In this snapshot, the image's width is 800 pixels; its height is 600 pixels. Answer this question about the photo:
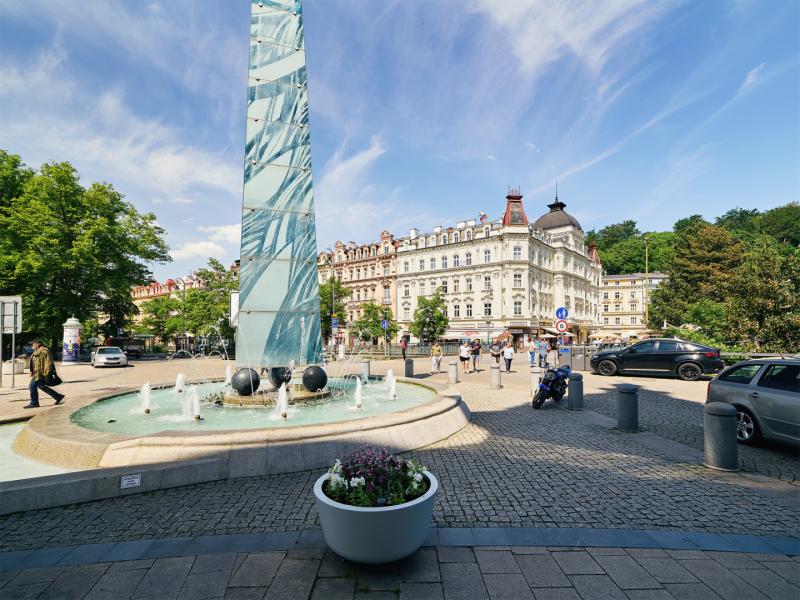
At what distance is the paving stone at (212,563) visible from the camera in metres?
3.53

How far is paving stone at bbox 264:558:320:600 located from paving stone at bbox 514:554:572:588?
1.85m

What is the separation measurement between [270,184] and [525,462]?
8.90 meters

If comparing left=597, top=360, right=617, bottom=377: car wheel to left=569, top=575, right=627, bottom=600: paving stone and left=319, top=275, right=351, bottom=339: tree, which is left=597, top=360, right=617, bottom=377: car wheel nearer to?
left=569, top=575, right=627, bottom=600: paving stone

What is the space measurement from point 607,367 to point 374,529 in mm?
19473

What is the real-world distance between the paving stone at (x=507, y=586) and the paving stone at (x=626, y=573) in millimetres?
811

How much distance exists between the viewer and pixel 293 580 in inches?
133

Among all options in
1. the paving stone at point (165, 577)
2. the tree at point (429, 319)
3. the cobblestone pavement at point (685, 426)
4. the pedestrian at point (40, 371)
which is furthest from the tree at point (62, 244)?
the cobblestone pavement at point (685, 426)

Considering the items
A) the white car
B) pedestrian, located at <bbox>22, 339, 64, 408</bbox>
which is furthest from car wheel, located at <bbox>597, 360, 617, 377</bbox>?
the white car

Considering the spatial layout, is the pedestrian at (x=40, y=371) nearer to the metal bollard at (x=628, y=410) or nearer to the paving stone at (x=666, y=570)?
the paving stone at (x=666, y=570)

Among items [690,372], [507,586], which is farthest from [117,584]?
[690,372]

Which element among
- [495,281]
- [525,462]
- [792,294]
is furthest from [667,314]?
[525,462]

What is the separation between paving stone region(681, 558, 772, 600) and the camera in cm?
320

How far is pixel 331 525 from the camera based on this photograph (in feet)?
11.5

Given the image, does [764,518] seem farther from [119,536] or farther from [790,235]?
[790,235]
